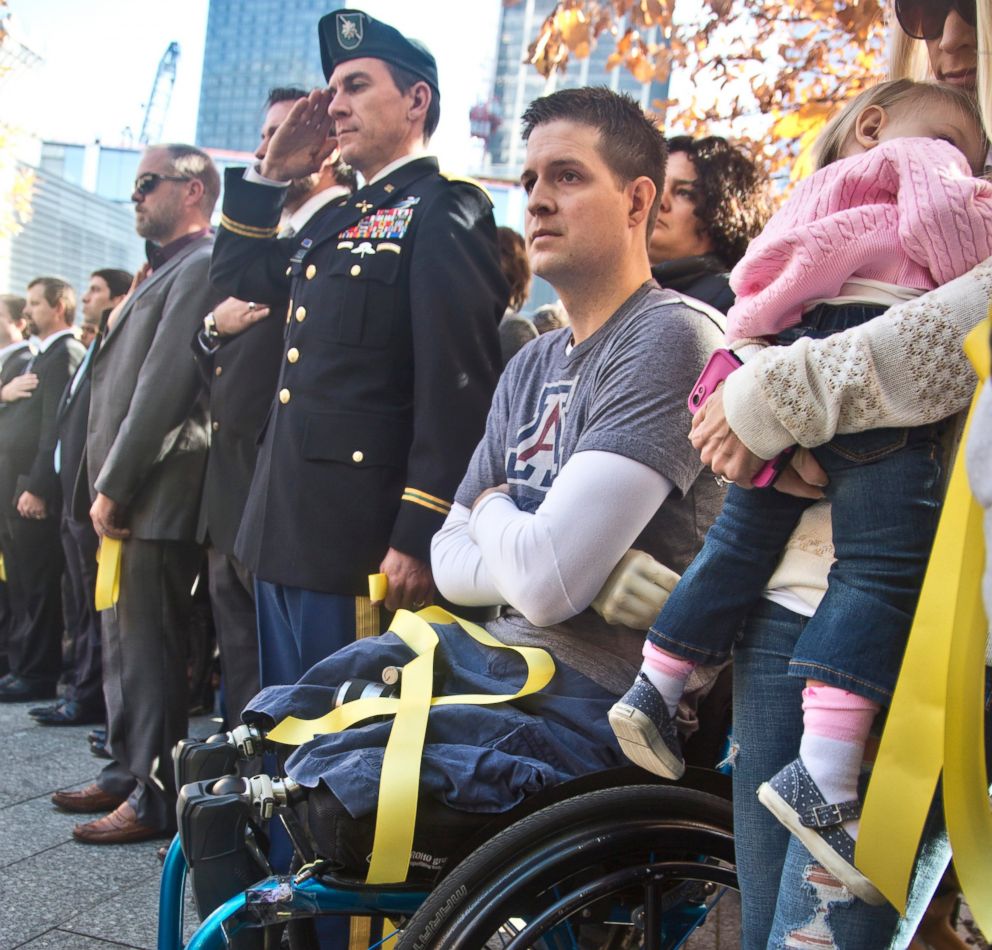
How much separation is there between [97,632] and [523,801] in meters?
4.24

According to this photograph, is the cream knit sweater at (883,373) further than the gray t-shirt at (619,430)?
No

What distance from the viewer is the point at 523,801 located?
1737 millimetres

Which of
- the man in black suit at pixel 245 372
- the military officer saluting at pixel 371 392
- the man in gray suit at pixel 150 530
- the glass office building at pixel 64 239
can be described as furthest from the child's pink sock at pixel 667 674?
the glass office building at pixel 64 239

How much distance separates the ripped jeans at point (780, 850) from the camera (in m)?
1.34

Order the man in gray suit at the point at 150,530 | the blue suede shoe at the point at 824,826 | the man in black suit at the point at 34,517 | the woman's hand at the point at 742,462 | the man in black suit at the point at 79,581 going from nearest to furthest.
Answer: the blue suede shoe at the point at 824,826
the woman's hand at the point at 742,462
the man in gray suit at the point at 150,530
the man in black suit at the point at 79,581
the man in black suit at the point at 34,517

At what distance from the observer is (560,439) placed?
2.13 meters

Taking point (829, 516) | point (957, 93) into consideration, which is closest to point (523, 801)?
point (829, 516)

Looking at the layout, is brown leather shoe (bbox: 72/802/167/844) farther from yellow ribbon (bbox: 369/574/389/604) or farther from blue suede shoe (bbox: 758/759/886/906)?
blue suede shoe (bbox: 758/759/886/906)

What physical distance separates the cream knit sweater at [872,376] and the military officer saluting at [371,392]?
131 cm

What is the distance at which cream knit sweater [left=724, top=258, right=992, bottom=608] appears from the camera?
132cm

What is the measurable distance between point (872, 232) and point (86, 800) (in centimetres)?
345

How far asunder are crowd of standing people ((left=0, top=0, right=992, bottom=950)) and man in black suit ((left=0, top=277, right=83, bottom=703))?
2.07 metres

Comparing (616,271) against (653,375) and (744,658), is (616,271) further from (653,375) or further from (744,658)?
(744,658)

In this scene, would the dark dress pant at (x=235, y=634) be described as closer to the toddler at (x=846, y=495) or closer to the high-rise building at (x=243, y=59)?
the toddler at (x=846, y=495)
